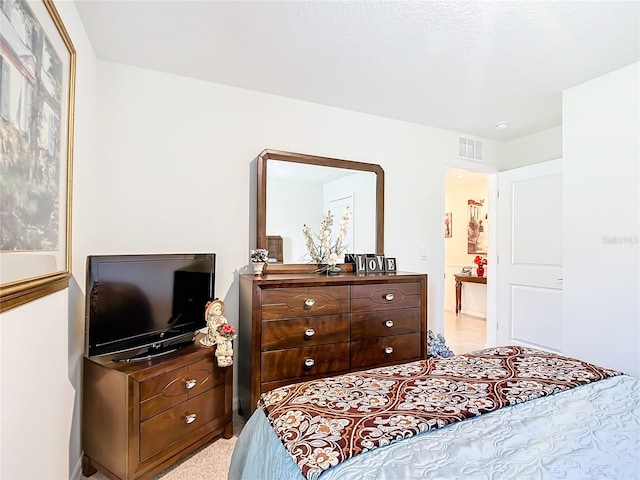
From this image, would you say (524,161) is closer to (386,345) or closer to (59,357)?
(386,345)

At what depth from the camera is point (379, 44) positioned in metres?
2.13

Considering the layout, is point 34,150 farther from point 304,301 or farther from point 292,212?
point 292,212

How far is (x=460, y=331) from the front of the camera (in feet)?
16.7

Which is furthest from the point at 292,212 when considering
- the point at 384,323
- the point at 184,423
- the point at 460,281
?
the point at 460,281

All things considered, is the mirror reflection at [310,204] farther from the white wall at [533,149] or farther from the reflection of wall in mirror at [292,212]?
the white wall at [533,149]

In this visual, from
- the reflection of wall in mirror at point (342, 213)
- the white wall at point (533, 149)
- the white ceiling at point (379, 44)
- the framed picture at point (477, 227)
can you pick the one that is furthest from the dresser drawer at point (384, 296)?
the framed picture at point (477, 227)

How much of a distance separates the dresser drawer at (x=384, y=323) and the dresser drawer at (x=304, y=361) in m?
0.15

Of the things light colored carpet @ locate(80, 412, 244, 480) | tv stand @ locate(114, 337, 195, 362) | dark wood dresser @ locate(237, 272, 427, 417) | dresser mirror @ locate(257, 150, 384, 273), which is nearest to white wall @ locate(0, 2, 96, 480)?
tv stand @ locate(114, 337, 195, 362)

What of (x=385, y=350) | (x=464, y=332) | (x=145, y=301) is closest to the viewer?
(x=145, y=301)

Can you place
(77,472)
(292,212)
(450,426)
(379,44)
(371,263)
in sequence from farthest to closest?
(371,263)
(292,212)
(379,44)
(77,472)
(450,426)

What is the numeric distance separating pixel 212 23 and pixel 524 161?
11.5 feet

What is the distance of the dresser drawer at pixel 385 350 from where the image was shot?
2.54 meters

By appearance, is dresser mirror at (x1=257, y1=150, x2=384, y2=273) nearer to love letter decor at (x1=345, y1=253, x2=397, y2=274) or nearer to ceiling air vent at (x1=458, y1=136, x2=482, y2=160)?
love letter decor at (x1=345, y1=253, x2=397, y2=274)

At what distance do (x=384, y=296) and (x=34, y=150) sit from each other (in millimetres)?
2205
